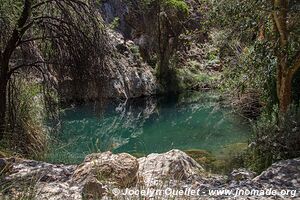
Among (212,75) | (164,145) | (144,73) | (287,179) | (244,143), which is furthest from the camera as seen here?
(212,75)

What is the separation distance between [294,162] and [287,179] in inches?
22.4

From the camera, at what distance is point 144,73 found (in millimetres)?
27516

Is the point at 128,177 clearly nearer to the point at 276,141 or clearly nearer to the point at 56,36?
the point at 276,141

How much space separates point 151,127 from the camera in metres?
18.9

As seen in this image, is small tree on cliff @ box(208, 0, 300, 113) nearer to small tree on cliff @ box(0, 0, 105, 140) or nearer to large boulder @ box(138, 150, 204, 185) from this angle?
large boulder @ box(138, 150, 204, 185)

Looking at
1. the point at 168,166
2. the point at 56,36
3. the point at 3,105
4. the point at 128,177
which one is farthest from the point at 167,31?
the point at 128,177

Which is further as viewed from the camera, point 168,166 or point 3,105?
point 3,105

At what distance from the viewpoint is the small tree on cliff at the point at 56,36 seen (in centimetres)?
809

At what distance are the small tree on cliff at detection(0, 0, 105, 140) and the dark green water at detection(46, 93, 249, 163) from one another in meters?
1.17

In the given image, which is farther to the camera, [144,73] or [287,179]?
[144,73]

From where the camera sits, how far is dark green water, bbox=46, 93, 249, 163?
41.5ft

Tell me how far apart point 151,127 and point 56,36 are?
11.1 metres

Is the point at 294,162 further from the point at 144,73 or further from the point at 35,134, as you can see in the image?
the point at 144,73

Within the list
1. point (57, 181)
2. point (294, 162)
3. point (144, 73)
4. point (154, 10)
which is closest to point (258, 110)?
point (294, 162)
